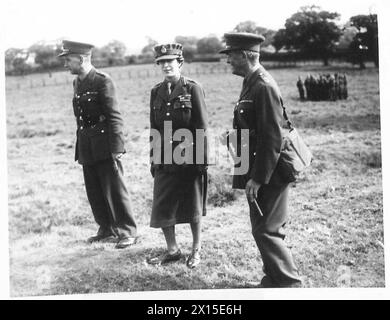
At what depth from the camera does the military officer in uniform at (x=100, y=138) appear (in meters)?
4.28

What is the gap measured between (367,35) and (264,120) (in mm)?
1709

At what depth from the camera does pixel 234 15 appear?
14.4 ft

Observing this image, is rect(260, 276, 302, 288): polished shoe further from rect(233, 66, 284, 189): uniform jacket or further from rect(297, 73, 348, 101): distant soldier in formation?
rect(297, 73, 348, 101): distant soldier in formation

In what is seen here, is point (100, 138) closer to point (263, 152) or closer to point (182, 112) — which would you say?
point (182, 112)

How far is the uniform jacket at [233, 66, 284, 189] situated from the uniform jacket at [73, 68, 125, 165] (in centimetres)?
130

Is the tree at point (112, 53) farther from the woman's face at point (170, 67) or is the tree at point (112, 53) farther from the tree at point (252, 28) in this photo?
the tree at point (252, 28)

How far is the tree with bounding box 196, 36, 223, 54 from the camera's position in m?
4.89

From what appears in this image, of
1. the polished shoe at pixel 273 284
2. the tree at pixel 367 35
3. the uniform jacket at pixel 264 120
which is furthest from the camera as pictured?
the tree at pixel 367 35

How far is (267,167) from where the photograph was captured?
3.39 m

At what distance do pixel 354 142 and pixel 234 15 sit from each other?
1.89m

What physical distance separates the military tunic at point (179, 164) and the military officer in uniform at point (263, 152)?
0.43 m

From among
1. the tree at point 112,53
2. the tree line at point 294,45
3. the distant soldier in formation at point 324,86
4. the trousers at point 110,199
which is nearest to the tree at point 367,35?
the tree line at point 294,45

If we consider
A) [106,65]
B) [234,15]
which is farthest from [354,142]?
[106,65]

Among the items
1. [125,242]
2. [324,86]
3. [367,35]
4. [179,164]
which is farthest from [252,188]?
[324,86]
